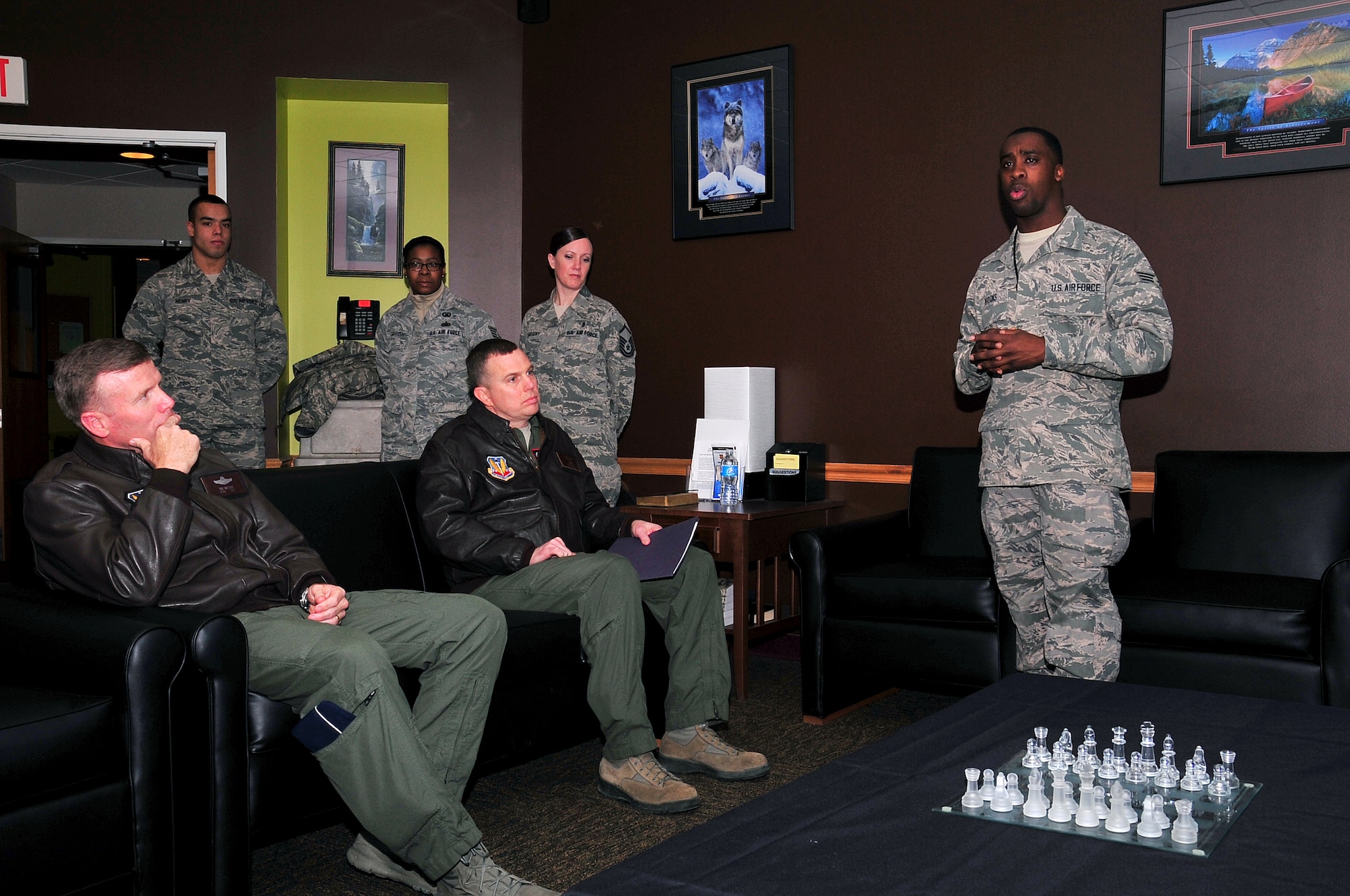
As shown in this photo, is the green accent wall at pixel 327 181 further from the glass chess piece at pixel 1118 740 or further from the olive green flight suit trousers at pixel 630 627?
the glass chess piece at pixel 1118 740

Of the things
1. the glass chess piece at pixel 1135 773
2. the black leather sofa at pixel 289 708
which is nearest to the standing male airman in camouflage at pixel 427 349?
the black leather sofa at pixel 289 708

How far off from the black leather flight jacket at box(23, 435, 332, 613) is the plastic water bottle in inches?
77.4

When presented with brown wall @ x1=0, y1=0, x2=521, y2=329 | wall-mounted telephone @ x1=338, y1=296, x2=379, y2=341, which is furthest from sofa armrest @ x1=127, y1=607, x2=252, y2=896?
brown wall @ x1=0, y1=0, x2=521, y2=329

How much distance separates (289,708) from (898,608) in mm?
1827

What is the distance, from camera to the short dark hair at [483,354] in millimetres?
2906

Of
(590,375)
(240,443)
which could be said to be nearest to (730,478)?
(590,375)

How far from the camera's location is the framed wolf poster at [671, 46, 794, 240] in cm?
434

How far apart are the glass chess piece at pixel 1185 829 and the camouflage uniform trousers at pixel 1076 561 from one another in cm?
145

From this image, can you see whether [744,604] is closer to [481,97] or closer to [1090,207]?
[1090,207]

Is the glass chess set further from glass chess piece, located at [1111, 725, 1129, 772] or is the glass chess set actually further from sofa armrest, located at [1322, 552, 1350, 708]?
sofa armrest, located at [1322, 552, 1350, 708]

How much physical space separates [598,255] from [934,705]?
252 cm

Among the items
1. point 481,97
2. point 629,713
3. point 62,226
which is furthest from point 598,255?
point 62,226

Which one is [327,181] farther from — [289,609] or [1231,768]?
[1231,768]

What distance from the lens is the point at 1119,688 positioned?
6.86 feet
